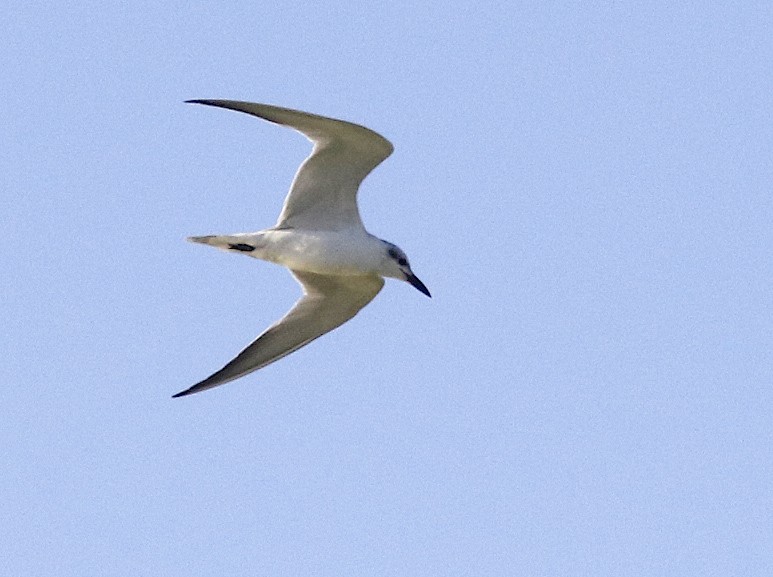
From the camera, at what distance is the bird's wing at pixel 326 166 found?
17172 millimetres

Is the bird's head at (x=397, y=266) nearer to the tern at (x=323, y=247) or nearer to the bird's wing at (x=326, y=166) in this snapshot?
the tern at (x=323, y=247)

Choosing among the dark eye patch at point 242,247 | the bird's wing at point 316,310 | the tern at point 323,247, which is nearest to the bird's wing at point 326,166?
the tern at point 323,247

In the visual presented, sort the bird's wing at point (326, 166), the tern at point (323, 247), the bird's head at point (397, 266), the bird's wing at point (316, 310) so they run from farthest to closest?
the bird's wing at point (316, 310) < the bird's head at point (397, 266) < the tern at point (323, 247) < the bird's wing at point (326, 166)

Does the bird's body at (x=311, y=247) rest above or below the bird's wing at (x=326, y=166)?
below

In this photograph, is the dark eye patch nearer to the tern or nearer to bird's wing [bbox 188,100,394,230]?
the tern

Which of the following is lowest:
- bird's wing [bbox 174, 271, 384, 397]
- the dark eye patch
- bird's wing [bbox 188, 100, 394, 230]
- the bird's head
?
bird's wing [bbox 174, 271, 384, 397]

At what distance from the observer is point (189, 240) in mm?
18438

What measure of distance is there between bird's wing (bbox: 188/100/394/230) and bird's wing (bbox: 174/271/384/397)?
0.81 m

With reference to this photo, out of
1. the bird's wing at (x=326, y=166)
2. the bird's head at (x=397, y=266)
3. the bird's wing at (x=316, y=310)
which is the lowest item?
the bird's wing at (x=316, y=310)

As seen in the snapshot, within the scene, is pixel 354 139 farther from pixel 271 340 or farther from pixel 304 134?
pixel 271 340

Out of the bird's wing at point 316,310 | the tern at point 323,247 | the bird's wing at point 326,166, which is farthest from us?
the bird's wing at point 316,310

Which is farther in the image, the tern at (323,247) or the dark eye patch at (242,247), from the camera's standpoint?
the dark eye patch at (242,247)

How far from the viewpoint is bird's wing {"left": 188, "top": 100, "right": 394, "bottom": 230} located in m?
17.2

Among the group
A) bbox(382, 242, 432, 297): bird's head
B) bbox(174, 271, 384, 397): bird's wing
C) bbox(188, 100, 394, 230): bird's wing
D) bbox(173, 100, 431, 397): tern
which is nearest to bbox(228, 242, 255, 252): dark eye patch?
bbox(173, 100, 431, 397): tern
